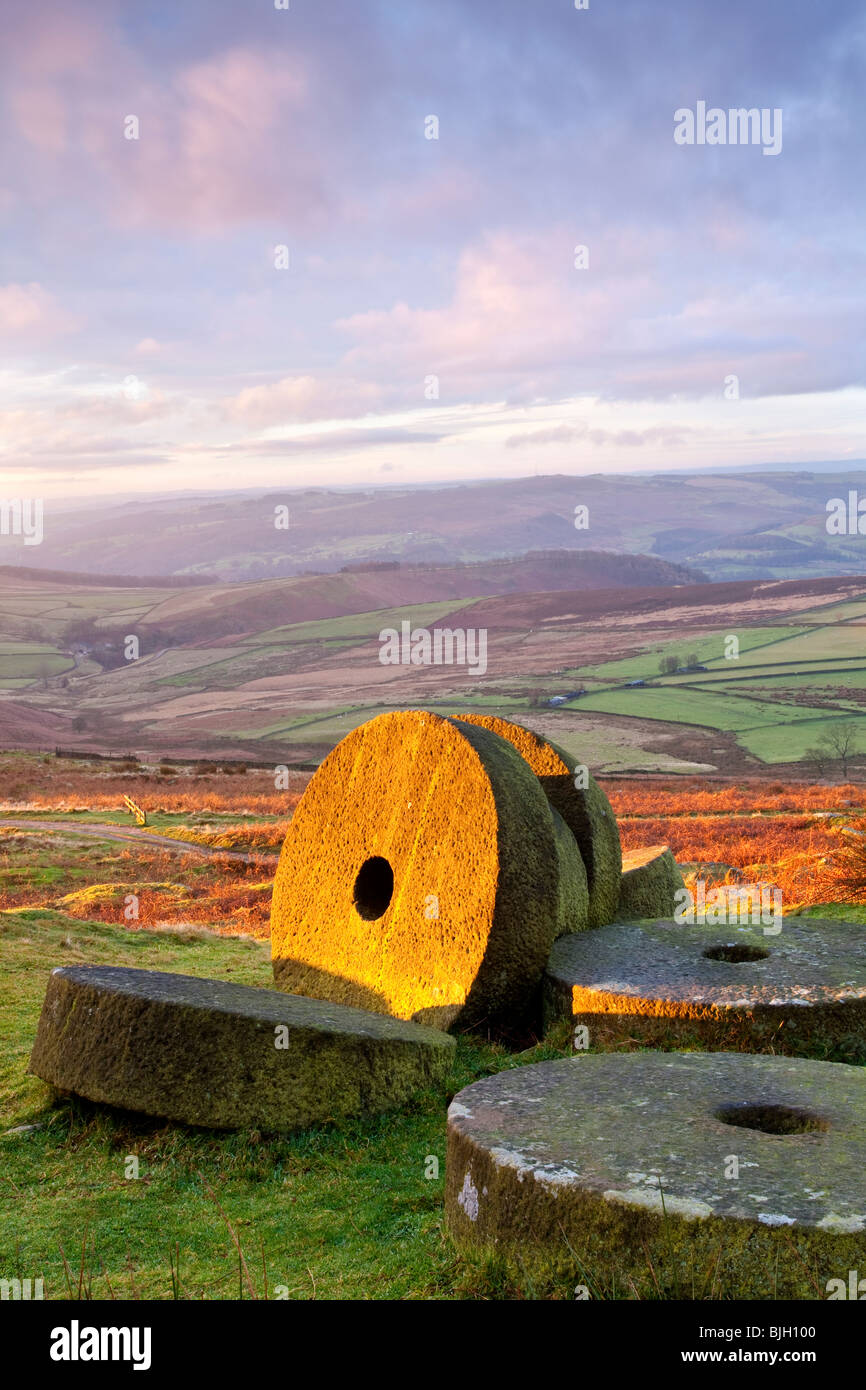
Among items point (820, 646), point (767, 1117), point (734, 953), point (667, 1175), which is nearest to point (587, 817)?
point (734, 953)

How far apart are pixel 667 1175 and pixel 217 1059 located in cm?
345

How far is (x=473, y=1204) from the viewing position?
4902mm

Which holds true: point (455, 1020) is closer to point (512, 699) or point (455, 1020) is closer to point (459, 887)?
point (459, 887)

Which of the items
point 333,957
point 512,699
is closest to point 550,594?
point 512,699

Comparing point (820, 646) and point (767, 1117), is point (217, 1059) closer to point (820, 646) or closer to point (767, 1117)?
point (767, 1117)

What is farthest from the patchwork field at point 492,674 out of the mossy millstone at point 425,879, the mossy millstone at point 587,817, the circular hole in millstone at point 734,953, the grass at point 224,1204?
the grass at point 224,1204

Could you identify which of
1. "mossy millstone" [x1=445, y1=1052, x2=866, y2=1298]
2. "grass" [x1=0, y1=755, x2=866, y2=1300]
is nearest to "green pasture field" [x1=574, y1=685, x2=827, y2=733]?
"grass" [x1=0, y1=755, x2=866, y2=1300]

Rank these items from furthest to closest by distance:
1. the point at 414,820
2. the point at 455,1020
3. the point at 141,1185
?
the point at 414,820 → the point at 455,1020 → the point at 141,1185

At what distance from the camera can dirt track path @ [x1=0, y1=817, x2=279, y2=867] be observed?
26.8 meters

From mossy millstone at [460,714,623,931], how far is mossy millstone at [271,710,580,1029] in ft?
1.95

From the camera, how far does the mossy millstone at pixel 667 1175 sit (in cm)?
406

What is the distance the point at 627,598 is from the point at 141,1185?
178697 mm
